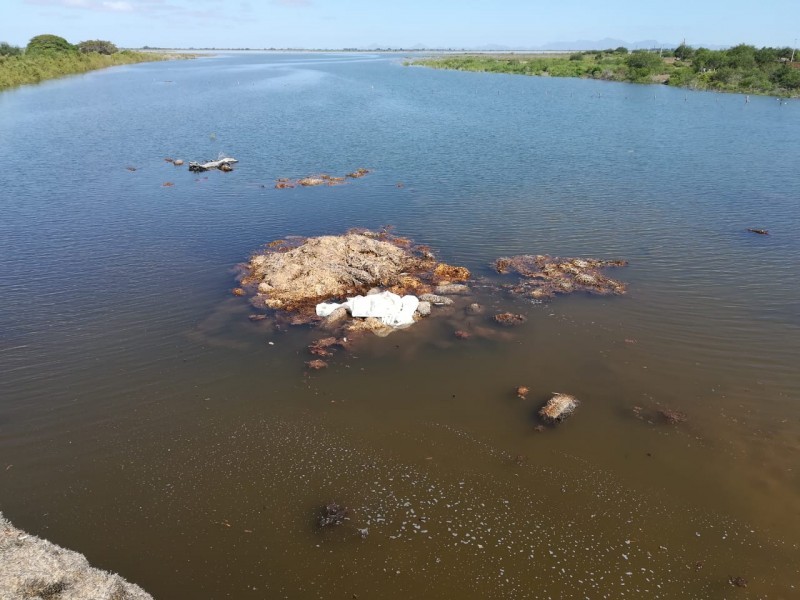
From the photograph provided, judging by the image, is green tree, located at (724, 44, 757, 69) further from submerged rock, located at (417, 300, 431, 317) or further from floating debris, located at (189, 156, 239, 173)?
submerged rock, located at (417, 300, 431, 317)

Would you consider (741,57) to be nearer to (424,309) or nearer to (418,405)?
(424,309)

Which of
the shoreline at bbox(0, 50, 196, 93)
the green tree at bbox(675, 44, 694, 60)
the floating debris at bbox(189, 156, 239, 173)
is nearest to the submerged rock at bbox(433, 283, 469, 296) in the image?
the floating debris at bbox(189, 156, 239, 173)

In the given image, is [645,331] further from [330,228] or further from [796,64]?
[796,64]

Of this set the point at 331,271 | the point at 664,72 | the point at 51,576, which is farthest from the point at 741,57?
the point at 51,576

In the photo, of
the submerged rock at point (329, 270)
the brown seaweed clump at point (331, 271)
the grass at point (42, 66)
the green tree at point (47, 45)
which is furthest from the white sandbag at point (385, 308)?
the green tree at point (47, 45)

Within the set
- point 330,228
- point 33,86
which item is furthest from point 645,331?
point 33,86

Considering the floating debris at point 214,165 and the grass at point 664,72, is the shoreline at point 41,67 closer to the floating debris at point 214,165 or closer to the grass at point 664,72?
the floating debris at point 214,165

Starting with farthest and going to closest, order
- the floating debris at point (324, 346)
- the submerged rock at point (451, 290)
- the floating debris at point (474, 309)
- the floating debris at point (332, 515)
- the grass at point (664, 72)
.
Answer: the grass at point (664, 72) → the submerged rock at point (451, 290) → the floating debris at point (474, 309) → the floating debris at point (324, 346) → the floating debris at point (332, 515)
